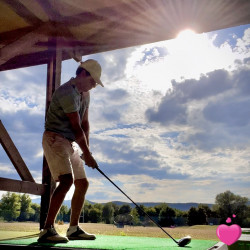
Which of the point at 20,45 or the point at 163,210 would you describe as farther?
the point at 163,210

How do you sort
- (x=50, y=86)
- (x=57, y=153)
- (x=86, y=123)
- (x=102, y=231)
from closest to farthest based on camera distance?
(x=57, y=153) → (x=86, y=123) → (x=50, y=86) → (x=102, y=231)

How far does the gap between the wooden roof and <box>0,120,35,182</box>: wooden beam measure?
3.28 ft

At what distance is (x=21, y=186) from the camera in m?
4.02

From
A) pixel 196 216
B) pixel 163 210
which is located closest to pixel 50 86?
pixel 196 216

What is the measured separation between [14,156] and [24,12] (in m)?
1.94

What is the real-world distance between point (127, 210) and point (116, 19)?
72.2 metres

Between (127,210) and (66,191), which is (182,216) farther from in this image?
(66,191)

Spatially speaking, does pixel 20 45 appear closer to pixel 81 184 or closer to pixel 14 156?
pixel 14 156

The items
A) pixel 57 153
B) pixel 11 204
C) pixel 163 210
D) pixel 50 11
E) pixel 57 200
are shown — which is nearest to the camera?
pixel 57 200

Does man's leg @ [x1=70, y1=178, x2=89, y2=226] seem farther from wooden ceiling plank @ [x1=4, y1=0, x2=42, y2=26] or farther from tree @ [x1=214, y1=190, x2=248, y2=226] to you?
tree @ [x1=214, y1=190, x2=248, y2=226]

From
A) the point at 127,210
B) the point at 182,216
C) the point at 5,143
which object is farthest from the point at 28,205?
the point at 5,143

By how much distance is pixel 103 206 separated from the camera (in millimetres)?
71938

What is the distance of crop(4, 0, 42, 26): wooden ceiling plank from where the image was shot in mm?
3900

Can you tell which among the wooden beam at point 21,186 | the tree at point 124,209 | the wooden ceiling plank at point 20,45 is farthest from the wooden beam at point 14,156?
the tree at point 124,209
